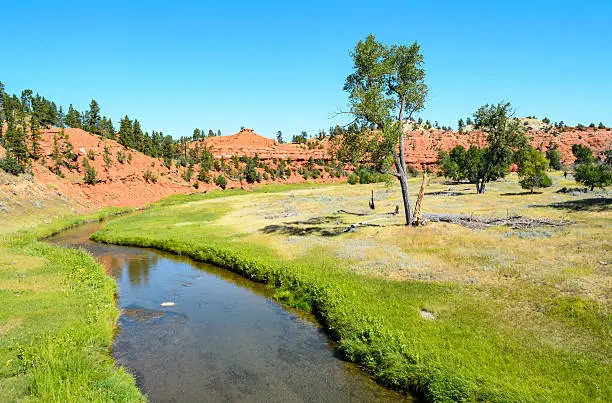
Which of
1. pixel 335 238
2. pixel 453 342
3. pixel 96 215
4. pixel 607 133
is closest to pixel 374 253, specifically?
pixel 335 238

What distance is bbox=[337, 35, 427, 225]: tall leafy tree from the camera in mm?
36750

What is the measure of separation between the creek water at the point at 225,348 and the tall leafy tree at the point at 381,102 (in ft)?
54.5

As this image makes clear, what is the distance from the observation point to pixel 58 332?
18.2m

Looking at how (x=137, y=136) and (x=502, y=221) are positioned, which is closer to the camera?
(x=502, y=221)

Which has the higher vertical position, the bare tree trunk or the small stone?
the bare tree trunk

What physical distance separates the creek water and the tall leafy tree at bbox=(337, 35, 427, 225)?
1661 cm

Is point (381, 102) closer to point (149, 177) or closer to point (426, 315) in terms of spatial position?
point (426, 315)

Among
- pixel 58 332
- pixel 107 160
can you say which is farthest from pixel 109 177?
pixel 58 332

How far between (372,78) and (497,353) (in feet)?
97.2

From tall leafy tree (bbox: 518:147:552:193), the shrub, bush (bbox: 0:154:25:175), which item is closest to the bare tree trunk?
tall leafy tree (bbox: 518:147:552:193)

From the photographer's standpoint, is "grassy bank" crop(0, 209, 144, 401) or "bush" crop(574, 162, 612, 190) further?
"bush" crop(574, 162, 612, 190)

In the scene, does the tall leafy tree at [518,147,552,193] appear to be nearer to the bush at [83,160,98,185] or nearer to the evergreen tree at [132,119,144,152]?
the bush at [83,160,98,185]

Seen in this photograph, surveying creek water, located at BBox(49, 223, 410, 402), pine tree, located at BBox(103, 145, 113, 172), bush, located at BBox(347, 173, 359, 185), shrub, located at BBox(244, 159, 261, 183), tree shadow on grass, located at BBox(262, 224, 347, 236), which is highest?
pine tree, located at BBox(103, 145, 113, 172)

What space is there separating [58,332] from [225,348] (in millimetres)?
7636
